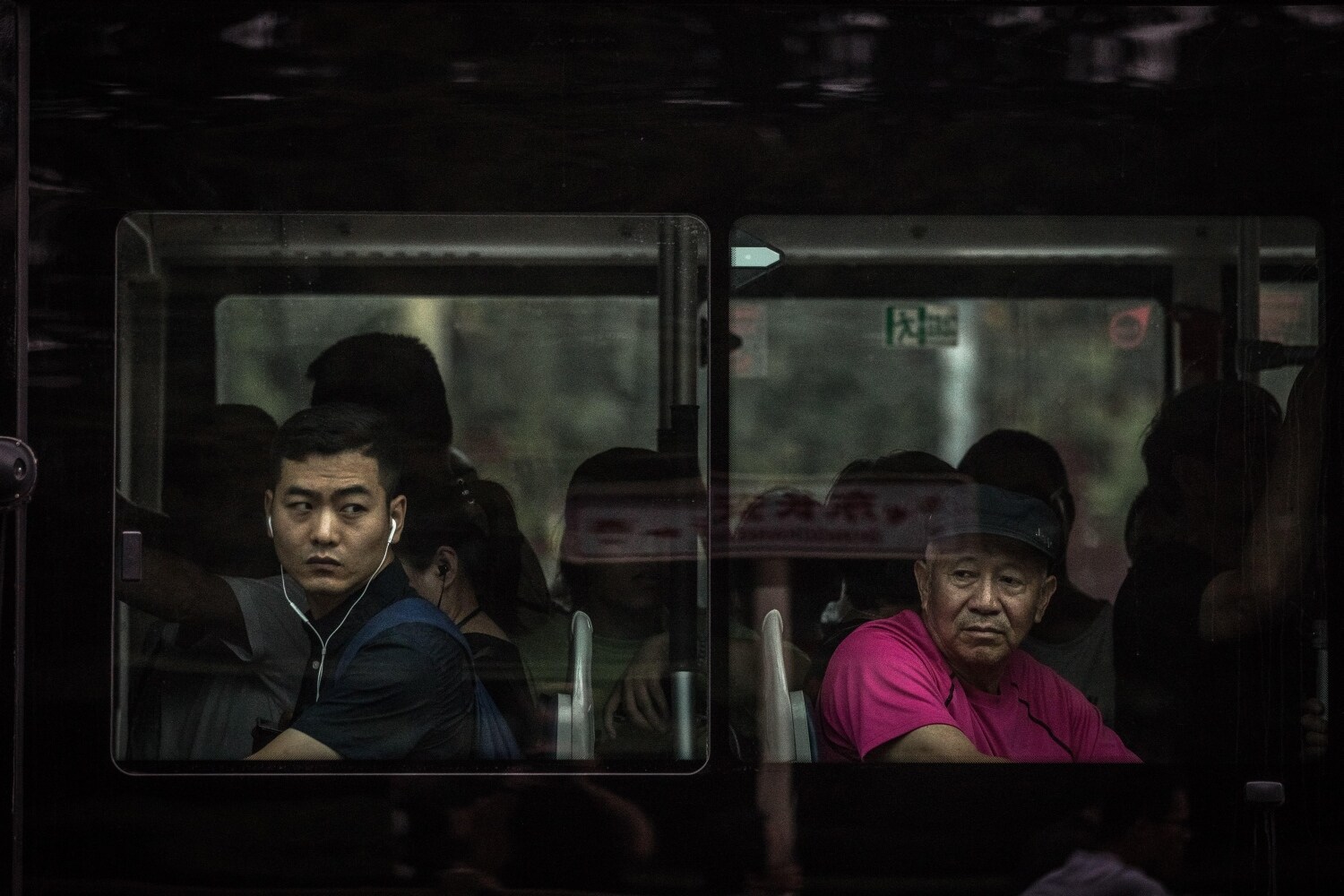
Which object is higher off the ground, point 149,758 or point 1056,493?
point 1056,493

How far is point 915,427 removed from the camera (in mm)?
2887

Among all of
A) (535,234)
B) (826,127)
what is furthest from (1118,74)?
(535,234)

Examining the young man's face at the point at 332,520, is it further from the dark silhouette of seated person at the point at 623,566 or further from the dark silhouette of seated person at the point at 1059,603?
the dark silhouette of seated person at the point at 1059,603

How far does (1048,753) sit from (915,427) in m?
0.66

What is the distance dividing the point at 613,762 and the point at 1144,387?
1.22 metres

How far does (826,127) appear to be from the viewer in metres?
2.85

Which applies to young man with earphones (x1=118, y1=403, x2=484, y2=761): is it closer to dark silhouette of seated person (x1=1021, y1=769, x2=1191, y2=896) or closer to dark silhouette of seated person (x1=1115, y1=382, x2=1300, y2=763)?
dark silhouette of seated person (x1=1021, y1=769, x2=1191, y2=896)

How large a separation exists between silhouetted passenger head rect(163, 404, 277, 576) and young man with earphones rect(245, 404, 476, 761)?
0.09 ft

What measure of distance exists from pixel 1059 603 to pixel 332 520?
1.37m

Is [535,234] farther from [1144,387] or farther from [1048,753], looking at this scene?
[1048,753]

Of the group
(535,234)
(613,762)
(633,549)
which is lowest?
(613,762)

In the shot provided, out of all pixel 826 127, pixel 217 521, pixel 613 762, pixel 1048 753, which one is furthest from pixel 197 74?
pixel 1048 753

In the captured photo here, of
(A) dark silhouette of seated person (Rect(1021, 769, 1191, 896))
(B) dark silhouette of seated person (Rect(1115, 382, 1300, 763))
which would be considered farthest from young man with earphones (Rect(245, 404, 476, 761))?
(B) dark silhouette of seated person (Rect(1115, 382, 1300, 763))

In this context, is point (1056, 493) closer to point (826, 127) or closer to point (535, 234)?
point (826, 127)
